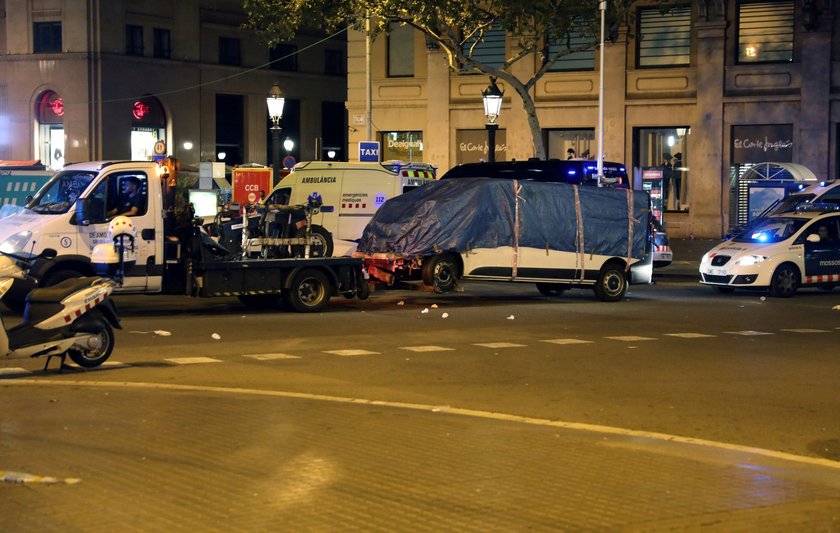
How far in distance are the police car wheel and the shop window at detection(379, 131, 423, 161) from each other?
2066cm

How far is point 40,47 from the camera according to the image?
179ft

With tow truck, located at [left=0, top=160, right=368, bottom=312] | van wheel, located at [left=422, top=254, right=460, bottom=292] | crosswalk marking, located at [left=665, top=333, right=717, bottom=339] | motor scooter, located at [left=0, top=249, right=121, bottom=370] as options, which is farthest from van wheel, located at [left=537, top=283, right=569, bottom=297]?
A: motor scooter, located at [left=0, top=249, right=121, bottom=370]

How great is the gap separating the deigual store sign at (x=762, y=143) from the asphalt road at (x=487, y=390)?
60.6 ft

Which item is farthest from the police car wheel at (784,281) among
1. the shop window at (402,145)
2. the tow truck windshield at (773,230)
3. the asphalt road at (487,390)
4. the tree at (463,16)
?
the shop window at (402,145)

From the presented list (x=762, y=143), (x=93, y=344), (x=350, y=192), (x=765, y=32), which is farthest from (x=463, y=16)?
(x=93, y=344)

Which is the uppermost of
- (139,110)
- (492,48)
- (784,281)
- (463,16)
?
(492,48)

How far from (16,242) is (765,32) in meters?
27.6

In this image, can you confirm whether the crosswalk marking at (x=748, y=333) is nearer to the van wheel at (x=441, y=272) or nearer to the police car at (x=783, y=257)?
the van wheel at (x=441, y=272)

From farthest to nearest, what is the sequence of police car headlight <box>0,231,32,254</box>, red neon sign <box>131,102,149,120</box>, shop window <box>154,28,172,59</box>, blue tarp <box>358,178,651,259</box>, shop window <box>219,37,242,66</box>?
shop window <box>219,37,242,66</box>, shop window <box>154,28,172,59</box>, red neon sign <box>131,102,149,120</box>, blue tarp <box>358,178,651,259</box>, police car headlight <box>0,231,32,254</box>

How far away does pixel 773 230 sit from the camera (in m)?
24.1

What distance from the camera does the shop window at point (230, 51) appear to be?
59.8 m

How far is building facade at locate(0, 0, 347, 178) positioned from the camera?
53.6 metres

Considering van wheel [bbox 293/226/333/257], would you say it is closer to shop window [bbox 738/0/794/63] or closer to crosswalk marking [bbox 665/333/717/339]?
crosswalk marking [bbox 665/333/717/339]

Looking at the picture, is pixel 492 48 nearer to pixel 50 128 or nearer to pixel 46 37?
pixel 46 37
